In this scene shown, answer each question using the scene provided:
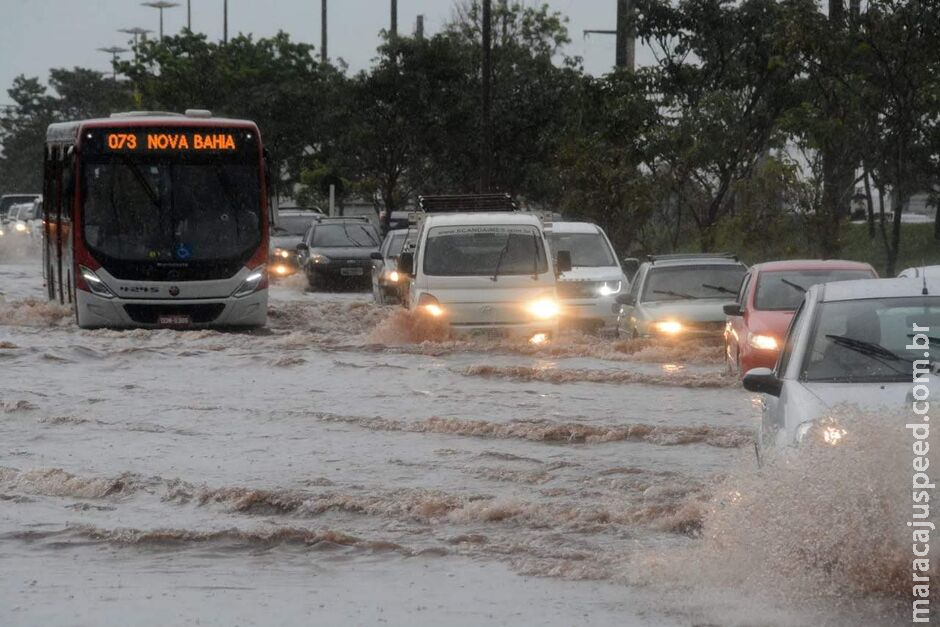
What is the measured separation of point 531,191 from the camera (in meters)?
46.4

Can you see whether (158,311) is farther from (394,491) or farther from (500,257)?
(394,491)

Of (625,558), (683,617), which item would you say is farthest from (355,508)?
(683,617)

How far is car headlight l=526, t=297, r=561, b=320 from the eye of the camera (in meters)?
21.0

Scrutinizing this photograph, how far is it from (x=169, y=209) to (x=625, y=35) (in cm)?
1638

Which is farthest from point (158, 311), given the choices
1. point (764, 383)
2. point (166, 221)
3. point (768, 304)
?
point (764, 383)

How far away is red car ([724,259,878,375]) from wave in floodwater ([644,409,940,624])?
30.4 feet

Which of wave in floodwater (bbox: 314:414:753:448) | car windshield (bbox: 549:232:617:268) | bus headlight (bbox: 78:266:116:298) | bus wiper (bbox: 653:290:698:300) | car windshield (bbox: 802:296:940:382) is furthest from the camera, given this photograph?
car windshield (bbox: 549:232:617:268)

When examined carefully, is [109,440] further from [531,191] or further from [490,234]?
[531,191]

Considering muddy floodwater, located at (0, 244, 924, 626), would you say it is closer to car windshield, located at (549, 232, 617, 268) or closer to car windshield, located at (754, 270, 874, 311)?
car windshield, located at (754, 270, 874, 311)

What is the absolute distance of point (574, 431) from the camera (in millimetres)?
14562

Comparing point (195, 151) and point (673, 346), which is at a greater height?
point (195, 151)

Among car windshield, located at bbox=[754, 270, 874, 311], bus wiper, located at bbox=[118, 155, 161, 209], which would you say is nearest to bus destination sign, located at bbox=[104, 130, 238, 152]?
bus wiper, located at bbox=[118, 155, 161, 209]

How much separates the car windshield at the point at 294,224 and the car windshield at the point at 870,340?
36.3 m

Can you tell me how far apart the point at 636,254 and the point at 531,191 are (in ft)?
33.5
